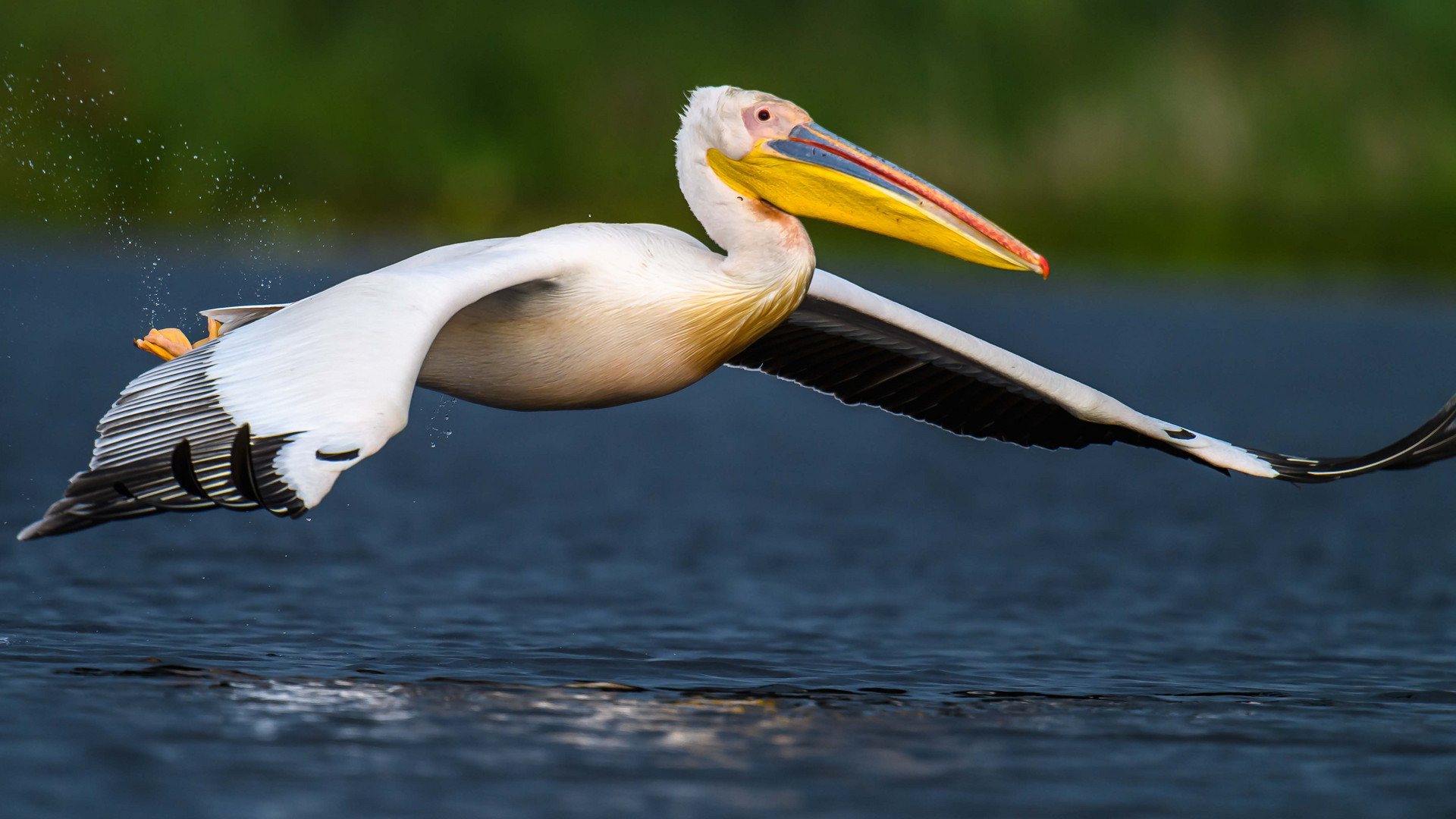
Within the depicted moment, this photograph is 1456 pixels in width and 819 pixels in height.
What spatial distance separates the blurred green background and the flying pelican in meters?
42.9

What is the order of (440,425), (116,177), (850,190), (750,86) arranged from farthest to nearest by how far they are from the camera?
(750,86) → (116,177) → (440,425) → (850,190)

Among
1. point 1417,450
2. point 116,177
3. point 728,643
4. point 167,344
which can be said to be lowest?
point 728,643

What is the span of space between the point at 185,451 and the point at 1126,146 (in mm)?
62805

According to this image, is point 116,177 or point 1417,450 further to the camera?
point 116,177

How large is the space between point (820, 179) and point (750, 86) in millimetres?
54169

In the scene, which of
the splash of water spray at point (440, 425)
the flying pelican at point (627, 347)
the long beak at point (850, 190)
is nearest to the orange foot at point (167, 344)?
the flying pelican at point (627, 347)

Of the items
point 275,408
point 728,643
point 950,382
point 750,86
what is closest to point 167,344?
point 275,408

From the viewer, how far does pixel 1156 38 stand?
73688 millimetres

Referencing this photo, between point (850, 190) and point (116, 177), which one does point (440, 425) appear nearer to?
point (850, 190)

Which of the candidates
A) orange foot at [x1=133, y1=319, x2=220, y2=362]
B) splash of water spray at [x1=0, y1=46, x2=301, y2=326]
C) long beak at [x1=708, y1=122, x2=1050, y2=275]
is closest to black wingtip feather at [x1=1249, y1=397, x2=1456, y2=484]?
long beak at [x1=708, y1=122, x2=1050, y2=275]

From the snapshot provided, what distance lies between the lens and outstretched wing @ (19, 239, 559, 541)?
6160mm

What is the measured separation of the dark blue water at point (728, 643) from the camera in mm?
6812

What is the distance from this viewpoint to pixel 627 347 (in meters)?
7.84

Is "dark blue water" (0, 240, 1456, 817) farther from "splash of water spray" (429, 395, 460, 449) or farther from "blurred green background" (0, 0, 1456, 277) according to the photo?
"blurred green background" (0, 0, 1456, 277)
